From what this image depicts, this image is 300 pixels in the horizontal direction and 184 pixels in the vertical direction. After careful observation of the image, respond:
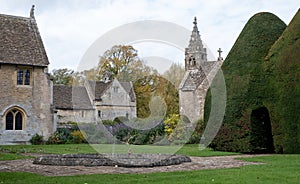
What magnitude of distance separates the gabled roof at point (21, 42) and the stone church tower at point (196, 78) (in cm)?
1280

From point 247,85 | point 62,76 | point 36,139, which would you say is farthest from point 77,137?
point 62,76

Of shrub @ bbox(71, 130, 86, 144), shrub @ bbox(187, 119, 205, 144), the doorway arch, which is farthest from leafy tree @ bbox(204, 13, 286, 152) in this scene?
the doorway arch

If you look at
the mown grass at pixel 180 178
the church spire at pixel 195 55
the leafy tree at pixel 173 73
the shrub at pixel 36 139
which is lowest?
the mown grass at pixel 180 178

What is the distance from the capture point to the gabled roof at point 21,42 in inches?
1048

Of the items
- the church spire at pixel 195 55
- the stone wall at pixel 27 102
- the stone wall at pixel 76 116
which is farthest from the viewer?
the church spire at pixel 195 55

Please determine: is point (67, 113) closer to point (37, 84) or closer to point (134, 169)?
point (37, 84)

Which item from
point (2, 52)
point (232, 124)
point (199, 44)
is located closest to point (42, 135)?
point (2, 52)

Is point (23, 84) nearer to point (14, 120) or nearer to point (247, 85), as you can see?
point (14, 120)

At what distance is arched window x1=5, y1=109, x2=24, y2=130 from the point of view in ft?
87.4

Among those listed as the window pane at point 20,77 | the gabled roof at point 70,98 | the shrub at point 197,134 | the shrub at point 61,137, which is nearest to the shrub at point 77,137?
the shrub at point 61,137

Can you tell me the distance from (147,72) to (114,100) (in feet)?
83.5

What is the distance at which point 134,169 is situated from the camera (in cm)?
1152

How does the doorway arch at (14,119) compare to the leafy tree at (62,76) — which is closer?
the doorway arch at (14,119)

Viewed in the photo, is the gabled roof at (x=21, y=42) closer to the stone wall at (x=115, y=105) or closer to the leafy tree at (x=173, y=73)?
the stone wall at (x=115, y=105)
